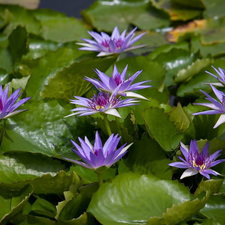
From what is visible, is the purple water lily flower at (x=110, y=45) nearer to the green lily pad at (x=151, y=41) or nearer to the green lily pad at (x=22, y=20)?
the green lily pad at (x=151, y=41)

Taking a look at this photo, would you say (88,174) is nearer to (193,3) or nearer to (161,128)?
(161,128)

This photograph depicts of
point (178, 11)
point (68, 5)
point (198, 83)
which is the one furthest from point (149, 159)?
point (68, 5)

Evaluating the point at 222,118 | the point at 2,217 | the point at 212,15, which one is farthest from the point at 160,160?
the point at 212,15

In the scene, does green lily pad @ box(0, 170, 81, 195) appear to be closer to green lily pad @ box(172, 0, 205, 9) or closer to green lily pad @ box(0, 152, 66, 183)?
green lily pad @ box(0, 152, 66, 183)

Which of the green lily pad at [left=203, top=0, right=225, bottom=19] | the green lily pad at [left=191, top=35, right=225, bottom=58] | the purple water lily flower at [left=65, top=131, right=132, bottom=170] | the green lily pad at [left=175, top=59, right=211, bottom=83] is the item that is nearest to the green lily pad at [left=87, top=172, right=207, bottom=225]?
the purple water lily flower at [left=65, top=131, right=132, bottom=170]

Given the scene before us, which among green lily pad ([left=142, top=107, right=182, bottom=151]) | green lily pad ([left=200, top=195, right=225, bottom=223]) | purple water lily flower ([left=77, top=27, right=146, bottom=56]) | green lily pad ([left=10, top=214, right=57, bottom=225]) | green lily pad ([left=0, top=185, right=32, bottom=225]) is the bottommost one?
green lily pad ([left=10, top=214, right=57, bottom=225])

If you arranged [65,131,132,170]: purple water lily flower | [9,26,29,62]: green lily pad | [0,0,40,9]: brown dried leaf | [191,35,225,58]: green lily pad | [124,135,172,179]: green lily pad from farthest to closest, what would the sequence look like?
[0,0,40,9]: brown dried leaf < [191,35,225,58]: green lily pad < [9,26,29,62]: green lily pad < [124,135,172,179]: green lily pad < [65,131,132,170]: purple water lily flower

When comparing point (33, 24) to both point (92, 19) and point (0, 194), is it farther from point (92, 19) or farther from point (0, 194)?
point (0, 194)

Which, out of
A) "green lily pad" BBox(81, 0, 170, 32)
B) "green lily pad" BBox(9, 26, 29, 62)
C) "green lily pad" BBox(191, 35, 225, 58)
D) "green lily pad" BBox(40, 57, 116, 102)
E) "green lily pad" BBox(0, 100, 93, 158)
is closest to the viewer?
"green lily pad" BBox(0, 100, 93, 158)
